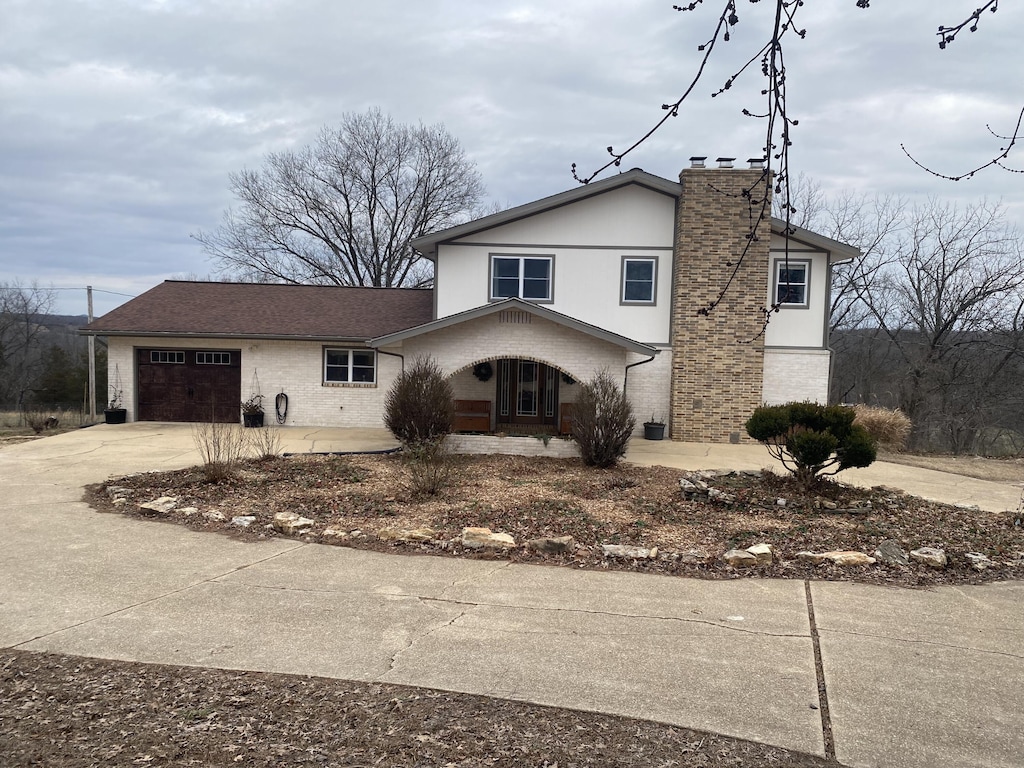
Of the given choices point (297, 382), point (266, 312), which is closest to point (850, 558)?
point (297, 382)

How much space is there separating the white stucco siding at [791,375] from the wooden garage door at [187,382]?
14.5 meters

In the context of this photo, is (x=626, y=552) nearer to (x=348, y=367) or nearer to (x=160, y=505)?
(x=160, y=505)

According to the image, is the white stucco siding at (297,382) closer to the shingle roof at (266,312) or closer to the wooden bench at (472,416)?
the shingle roof at (266,312)

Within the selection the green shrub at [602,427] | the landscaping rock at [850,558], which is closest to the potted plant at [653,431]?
the green shrub at [602,427]

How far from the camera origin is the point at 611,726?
3404 millimetres

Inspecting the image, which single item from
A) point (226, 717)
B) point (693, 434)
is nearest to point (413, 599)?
point (226, 717)

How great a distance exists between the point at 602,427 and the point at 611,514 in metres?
3.55

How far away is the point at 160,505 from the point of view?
828cm

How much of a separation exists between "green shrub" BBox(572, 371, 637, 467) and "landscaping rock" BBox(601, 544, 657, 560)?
4.88 m

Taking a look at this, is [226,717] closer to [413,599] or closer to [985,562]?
[413,599]

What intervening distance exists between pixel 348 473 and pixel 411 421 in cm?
224

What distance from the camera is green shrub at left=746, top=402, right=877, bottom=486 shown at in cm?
891

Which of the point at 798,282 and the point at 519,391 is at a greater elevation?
the point at 798,282

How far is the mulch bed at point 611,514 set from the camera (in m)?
6.53
